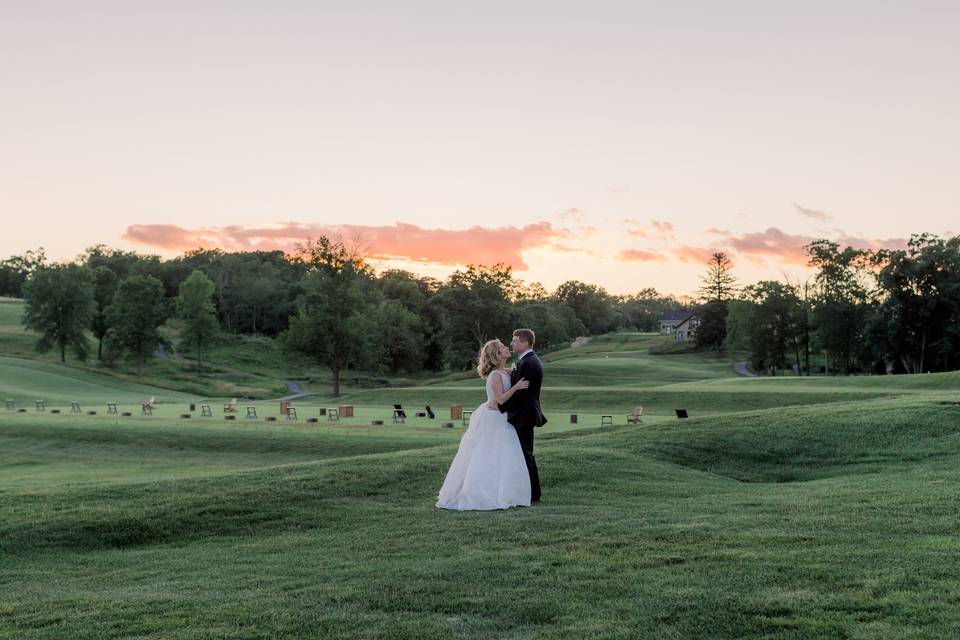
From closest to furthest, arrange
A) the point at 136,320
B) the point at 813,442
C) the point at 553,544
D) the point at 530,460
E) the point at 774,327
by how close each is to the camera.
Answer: the point at 553,544
the point at 530,460
the point at 813,442
the point at 136,320
the point at 774,327

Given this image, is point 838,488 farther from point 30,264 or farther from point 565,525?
point 30,264

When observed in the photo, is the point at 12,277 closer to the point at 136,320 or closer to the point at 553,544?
the point at 136,320

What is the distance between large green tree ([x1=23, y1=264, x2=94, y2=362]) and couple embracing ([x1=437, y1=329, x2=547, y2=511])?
3719 inches

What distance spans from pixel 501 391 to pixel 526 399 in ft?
1.30

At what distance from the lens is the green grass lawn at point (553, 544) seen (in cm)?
745

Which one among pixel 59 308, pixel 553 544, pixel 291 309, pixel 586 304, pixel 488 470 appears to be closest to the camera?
pixel 553 544

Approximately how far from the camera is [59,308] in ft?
317

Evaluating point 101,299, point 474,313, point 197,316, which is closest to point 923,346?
point 474,313

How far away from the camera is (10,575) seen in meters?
11.1

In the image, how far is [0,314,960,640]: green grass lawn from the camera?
745 centimetres

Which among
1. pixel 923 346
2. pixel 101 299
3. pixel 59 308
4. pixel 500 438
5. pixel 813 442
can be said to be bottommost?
pixel 813 442

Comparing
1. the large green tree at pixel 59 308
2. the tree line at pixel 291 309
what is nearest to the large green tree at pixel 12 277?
the tree line at pixel 291 309

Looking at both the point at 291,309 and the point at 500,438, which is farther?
the point at 291,309

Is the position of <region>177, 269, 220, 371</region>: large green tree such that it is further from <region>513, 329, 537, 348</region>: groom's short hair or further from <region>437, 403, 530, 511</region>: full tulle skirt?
<region>513, 329, 537, 348</region>: groom's short hair
